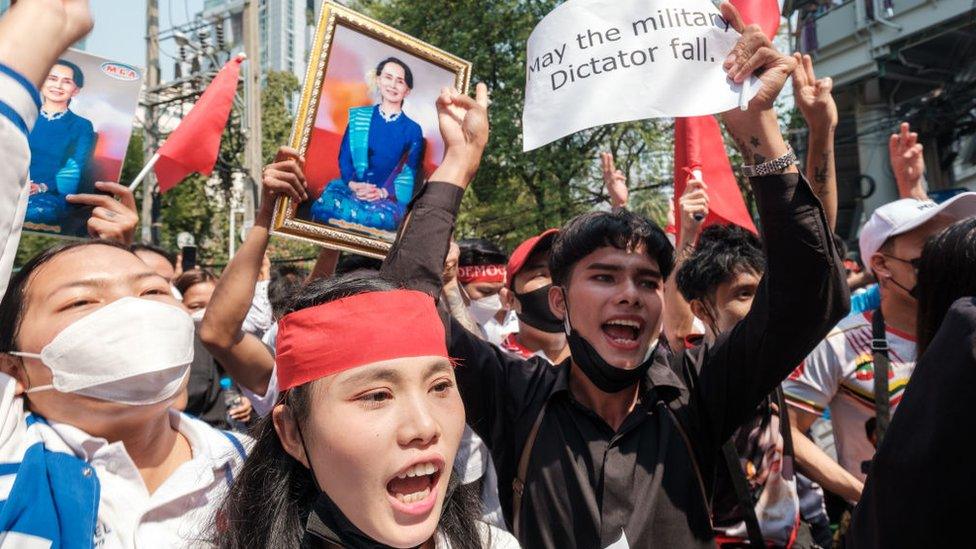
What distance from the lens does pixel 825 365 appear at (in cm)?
302

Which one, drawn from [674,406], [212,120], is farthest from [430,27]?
[674,406]

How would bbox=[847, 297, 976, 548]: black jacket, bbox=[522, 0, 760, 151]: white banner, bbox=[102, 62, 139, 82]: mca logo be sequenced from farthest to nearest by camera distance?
bbox=[102, 62, 139, 82]: mca logo < bbox=[522, 0, 760, 151]: white banner < bbox=[847, 297, 976, 548]: black jacket

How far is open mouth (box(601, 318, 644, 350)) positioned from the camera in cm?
234

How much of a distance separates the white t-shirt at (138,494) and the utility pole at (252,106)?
453 inches

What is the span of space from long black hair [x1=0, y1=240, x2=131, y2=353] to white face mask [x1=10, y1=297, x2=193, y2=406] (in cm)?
6

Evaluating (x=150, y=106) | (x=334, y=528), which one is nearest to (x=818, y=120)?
(x=334, y=528)

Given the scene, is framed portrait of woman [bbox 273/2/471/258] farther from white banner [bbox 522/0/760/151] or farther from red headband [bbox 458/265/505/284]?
red headband [bbox 458/265/505/284]

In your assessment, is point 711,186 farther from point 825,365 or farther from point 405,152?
point 405,152

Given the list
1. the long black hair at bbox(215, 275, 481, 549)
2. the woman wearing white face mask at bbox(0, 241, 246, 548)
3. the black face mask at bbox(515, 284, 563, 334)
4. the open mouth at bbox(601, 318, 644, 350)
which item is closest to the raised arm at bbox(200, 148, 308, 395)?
the woman wearing white face mask at bbox(0, 241, 246, 548)

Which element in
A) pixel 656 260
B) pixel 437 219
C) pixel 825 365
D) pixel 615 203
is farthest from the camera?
pixel 615 203

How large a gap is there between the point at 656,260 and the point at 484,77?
1287 centimetres

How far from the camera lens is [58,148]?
10.8 ft

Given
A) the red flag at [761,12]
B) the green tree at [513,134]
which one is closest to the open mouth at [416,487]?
the red flag at [761,12]

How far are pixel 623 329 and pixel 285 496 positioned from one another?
112 centimetres
